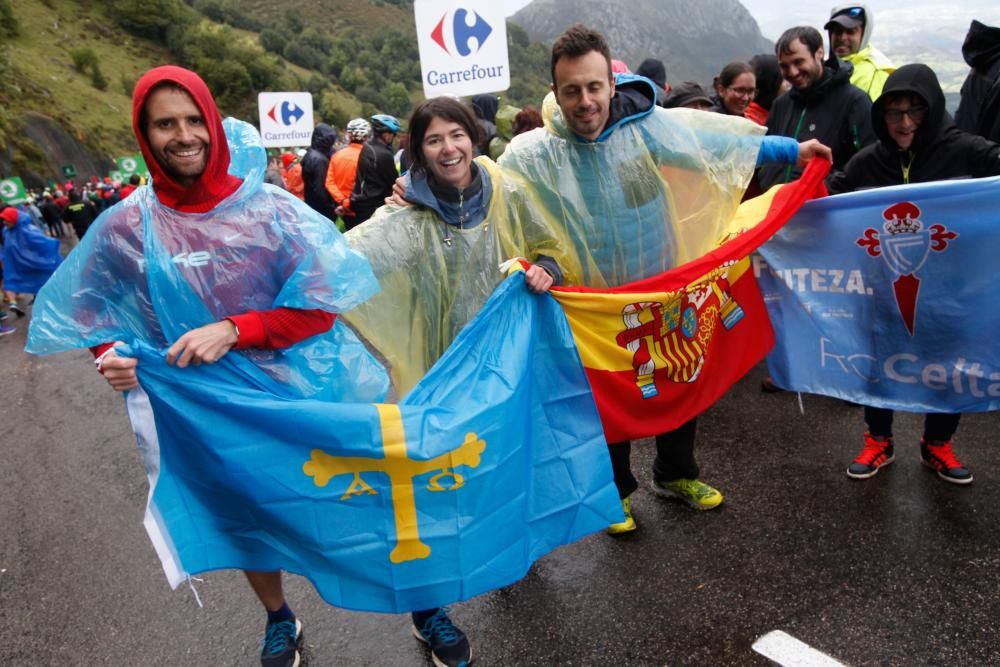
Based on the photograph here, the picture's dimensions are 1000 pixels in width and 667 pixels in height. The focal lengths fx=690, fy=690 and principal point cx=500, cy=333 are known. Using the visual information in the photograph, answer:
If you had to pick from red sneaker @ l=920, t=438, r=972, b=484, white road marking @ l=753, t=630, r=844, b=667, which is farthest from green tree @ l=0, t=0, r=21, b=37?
white road marking @ l=753, t=630, r=844, b=667

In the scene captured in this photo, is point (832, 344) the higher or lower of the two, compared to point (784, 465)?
higher

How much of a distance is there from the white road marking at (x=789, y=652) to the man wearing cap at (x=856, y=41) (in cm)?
365

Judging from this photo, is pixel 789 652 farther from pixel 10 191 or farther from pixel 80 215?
pixel 10 191

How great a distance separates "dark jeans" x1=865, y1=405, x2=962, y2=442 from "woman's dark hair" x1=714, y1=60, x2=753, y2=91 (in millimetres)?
2732

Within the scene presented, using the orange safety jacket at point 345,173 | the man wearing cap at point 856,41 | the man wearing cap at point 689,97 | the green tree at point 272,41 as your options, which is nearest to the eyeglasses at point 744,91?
the man wearing cap at point 689,97

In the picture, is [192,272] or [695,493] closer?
[192,272]

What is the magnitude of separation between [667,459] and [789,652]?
40.9 inches

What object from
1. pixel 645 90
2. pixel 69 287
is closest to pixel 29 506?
pixel 69 287

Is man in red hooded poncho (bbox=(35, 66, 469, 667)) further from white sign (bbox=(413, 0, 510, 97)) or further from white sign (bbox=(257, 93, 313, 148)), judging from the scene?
white sign (bbox=(257, 93, 313, 148))

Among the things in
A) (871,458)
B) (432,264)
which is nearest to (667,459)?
(871,458)

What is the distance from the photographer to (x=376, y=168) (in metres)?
6.59

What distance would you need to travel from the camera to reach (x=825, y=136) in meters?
3.79

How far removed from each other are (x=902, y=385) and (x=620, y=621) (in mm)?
1596

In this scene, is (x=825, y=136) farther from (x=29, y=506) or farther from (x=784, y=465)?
(x=29, y=506)
